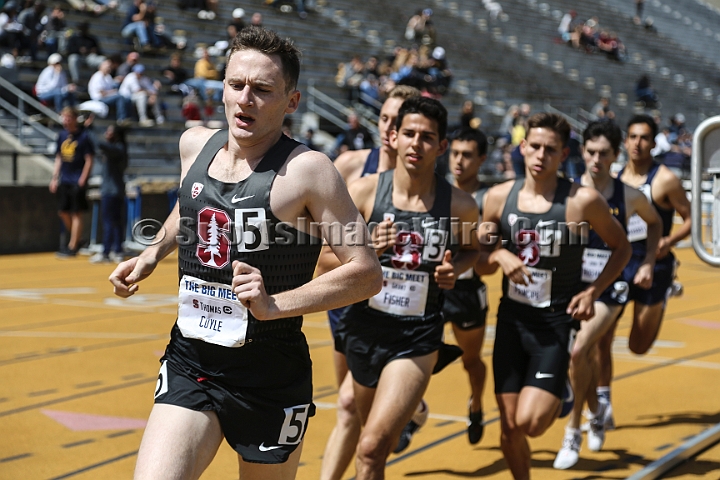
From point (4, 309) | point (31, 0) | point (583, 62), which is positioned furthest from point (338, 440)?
point (583, 62)

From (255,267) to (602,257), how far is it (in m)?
4.03

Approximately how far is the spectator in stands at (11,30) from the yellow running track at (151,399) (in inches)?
314

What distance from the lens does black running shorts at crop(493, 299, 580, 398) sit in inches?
206

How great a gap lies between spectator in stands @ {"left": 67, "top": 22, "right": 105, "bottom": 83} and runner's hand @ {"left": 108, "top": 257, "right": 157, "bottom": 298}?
52.7 ft

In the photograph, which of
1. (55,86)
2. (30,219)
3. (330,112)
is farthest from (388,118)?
(330,112)

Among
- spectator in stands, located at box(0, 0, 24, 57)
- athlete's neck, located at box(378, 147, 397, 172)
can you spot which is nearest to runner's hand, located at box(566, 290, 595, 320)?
athlete's neck, located at box(378, 147, 397, 172)

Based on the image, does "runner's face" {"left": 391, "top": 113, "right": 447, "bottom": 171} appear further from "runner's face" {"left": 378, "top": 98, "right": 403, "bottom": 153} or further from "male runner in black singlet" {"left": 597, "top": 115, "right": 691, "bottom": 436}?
"male runner in black singlet" {"left": 597, "top": 115, "right": 691, "bottom": 436}

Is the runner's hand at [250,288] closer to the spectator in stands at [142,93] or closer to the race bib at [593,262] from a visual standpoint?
the race bib at [593,262]

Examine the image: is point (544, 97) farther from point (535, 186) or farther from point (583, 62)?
point (535, 186)

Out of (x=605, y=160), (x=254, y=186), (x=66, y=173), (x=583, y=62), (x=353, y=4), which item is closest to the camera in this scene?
(x=254, y=186)

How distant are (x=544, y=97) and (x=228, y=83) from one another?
1242 inches

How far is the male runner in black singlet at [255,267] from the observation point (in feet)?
10.5

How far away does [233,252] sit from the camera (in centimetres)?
325

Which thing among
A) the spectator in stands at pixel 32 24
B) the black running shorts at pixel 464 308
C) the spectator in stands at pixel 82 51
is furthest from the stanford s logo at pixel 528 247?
the spectator in stands at pixel 32 24
